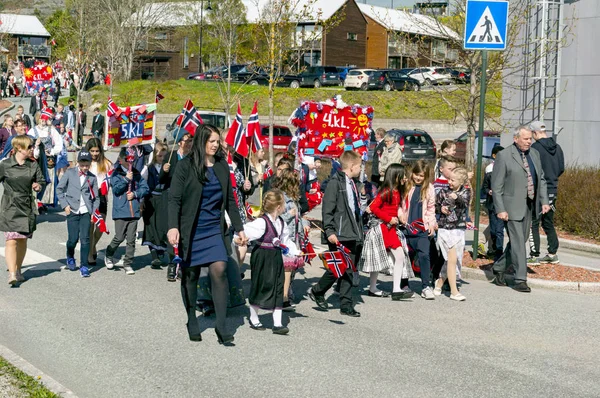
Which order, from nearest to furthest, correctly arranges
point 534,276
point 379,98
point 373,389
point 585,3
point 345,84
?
point 373,389
point 534,276
point 585,3
point 379,98
point 345,84

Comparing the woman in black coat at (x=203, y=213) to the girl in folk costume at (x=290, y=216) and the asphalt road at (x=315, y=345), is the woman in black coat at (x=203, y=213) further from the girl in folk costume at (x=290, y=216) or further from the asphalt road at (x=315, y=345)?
the girl in folk costume at (x=290, y=216)

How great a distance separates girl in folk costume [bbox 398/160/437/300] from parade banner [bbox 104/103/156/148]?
4.46m

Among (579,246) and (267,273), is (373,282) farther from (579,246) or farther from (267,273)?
(579,246)

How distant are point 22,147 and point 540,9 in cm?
1345

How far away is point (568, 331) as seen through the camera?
923 cm

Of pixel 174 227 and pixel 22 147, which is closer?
pixel 174 227

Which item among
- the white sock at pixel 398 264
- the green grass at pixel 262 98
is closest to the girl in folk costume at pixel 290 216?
the white sock at pixel 398 264

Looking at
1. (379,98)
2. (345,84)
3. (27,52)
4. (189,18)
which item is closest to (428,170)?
(379,98)

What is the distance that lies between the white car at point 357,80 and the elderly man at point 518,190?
45374 millimetres

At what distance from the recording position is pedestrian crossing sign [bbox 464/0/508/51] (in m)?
12.5

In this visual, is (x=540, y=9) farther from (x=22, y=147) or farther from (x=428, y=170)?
(x=22, y=147)

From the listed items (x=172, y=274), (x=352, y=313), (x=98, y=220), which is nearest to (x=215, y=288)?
(x=352, y=313)

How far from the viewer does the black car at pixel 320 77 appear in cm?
5959

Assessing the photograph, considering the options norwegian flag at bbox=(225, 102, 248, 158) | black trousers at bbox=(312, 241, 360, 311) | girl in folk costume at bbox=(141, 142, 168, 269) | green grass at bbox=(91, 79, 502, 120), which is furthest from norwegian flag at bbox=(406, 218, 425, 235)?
green grass at bbox=(91, 79, 502, 120)
